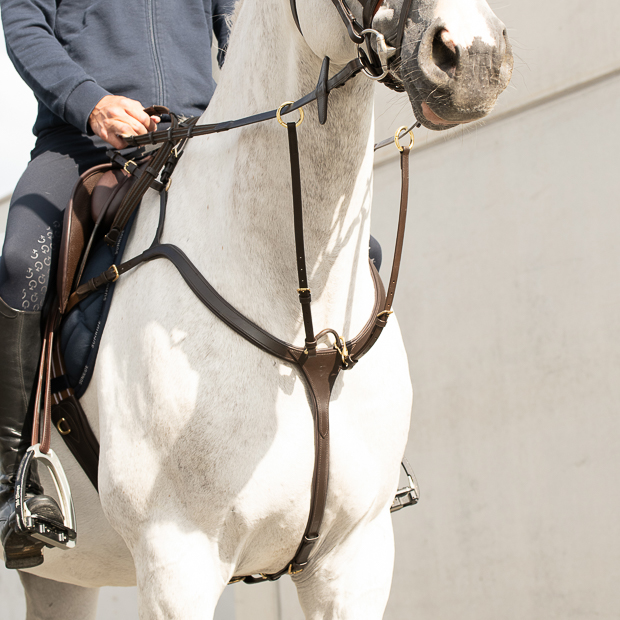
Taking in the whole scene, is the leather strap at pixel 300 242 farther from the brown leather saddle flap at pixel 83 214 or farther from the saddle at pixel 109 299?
the brown leather saddle flap at pixel 83 214

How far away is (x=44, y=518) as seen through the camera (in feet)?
6.21

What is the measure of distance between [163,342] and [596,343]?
10.1ft

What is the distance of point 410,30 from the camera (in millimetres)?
1223

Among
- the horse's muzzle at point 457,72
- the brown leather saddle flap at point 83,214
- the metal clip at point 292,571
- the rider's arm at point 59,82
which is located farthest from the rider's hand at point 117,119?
the metal clip at point 292,571

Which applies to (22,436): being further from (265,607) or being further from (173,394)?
(265,607)

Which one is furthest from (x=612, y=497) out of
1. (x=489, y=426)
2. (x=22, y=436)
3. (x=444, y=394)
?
(x=22, y=436)

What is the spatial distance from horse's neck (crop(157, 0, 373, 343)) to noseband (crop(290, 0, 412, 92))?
18 centimetres

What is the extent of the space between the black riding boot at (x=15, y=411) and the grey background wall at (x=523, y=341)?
2.94 meters

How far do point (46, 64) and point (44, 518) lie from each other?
4.57 feet

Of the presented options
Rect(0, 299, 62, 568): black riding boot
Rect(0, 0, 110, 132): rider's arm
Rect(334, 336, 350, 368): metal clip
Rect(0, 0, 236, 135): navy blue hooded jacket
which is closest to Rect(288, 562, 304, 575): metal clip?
Rect(334, 336, 350, 368): metal clip

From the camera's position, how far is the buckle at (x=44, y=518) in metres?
1.87

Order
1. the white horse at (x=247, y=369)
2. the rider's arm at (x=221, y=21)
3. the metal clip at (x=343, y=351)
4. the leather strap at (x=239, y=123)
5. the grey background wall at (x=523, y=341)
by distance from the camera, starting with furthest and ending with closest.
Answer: the grey background wall at (x=523, y=341) → the rider's arm at (x=221, y=21) → the metal clip at (x=343, y=351) → the white horse at (x=247, y=369) → the leather strap at (x=239, y=123)

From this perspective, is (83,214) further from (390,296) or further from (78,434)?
(390,296)

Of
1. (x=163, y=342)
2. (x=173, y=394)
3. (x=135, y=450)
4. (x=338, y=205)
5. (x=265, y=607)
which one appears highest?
(x=338, y=205)
